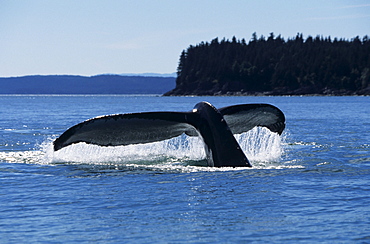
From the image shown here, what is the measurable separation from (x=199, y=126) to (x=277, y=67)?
533 ft

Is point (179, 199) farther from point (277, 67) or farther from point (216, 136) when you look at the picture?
point (277, 67)

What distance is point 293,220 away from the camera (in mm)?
8875

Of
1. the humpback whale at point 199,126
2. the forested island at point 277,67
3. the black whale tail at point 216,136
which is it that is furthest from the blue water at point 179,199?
the forested island at point 277,67

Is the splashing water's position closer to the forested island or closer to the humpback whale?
the humpback whale

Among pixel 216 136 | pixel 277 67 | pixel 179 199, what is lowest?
pixel 179 199

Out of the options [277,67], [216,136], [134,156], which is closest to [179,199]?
[216,136]

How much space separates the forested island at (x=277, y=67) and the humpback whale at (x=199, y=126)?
140 m

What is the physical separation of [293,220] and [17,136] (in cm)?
1859

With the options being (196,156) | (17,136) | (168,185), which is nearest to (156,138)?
(168,185)

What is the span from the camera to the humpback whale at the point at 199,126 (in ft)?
36.8

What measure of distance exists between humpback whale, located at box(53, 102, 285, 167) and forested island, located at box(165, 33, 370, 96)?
460ft

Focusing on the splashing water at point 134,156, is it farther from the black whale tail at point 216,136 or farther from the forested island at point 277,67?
the forested island at point 277,67

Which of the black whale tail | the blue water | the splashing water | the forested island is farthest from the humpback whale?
the forested island

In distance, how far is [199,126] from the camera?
482 inches
